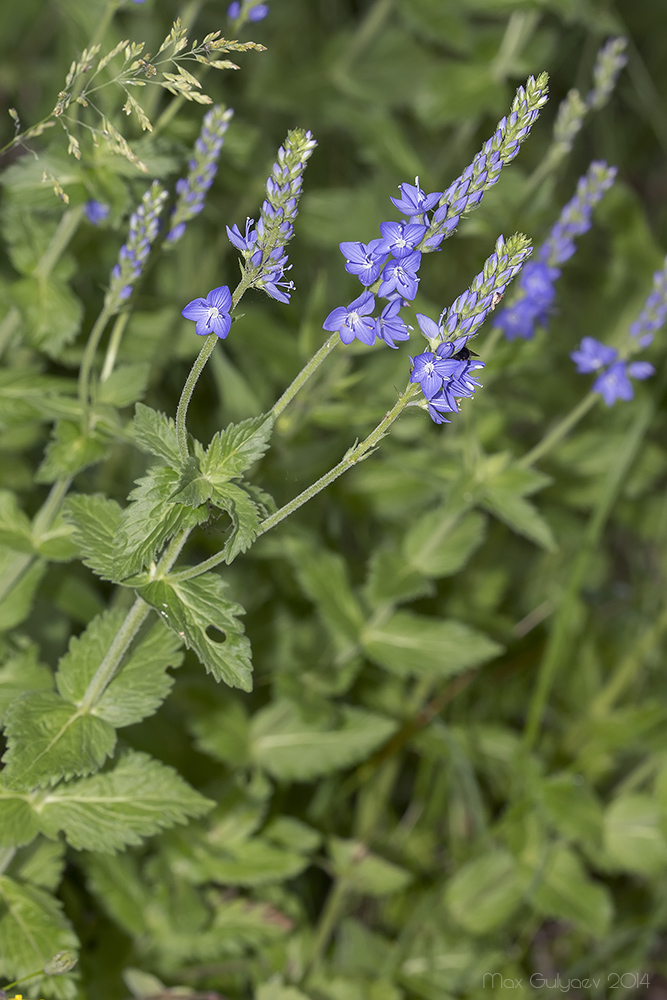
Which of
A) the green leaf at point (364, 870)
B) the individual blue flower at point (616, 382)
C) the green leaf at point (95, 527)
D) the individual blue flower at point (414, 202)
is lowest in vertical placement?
the green leaf at point (364, 870)

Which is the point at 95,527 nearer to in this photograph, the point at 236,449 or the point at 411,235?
the point at 236,449

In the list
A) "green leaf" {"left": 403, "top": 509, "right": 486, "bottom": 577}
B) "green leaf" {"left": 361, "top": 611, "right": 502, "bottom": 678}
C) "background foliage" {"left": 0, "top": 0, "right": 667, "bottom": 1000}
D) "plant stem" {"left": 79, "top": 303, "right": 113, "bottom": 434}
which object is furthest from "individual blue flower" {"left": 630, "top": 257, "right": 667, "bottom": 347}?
"plant stem" {"left": 79, "top": 303, "right": 113, "bottom": 434}

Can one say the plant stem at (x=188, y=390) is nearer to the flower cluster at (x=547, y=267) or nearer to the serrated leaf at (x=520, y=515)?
the serrated leaf at (x=520, y=515)

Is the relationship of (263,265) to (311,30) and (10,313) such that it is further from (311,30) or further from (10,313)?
(311,30)

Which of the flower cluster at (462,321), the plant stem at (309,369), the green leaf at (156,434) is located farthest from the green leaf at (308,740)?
the flower cluster at (462,321)

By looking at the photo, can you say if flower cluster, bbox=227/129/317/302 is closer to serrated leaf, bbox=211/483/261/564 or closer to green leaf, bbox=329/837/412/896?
serrated leaf, bbox=211/483/261/564

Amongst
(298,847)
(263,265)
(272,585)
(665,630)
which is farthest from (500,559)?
(263,265)

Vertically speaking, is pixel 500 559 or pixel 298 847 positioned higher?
pixel 500 559
